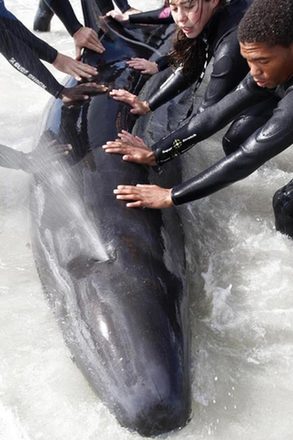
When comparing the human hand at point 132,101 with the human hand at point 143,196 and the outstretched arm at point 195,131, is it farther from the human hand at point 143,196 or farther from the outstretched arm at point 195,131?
the human hand at point 143,196

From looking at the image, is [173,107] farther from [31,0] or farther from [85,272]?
[31,0]

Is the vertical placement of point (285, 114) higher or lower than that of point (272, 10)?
lower

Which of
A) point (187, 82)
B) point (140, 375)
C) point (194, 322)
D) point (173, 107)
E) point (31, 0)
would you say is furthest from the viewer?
point (31, 0)

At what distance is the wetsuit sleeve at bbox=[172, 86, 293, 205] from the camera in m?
3.38

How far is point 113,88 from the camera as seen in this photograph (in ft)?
15.3

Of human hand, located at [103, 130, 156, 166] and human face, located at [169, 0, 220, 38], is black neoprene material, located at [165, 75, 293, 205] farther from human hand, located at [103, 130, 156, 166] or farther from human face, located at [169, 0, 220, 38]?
human face, located at [169, 0, 220, 38]

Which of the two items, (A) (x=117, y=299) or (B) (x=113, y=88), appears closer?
(A) (x=117, y=299)

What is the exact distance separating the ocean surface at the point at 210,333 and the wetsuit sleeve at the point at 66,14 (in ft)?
4.41

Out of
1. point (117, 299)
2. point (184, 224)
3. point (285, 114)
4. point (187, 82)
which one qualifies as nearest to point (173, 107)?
point (187, 82)

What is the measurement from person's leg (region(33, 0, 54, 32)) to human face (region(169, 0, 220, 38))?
3844mm

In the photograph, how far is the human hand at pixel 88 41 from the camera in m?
5.08

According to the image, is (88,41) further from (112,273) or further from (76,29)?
(112,273)

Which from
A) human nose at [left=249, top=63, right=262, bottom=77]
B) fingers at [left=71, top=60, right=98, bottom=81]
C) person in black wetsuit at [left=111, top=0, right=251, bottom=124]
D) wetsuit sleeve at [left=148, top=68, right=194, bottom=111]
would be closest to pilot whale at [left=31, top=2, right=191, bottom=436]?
wetsuit sleeve at [left=148, top=68, right=194, bottom=111]

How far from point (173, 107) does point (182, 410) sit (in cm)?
279
